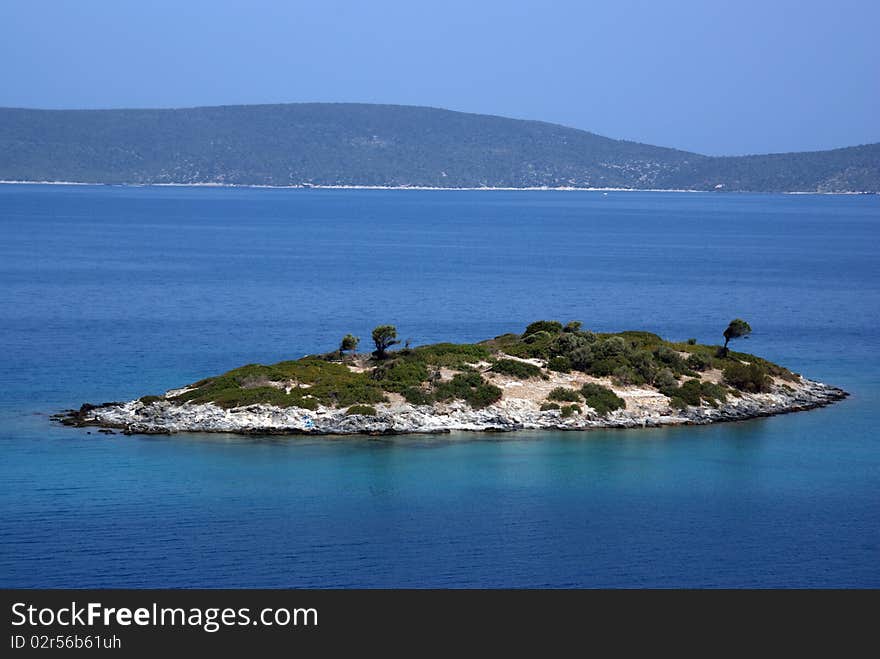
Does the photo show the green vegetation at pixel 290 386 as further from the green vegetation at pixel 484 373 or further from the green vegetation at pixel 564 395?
the green vegetation at pixel 564 395

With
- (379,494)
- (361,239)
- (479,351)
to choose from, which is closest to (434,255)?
(361,239)

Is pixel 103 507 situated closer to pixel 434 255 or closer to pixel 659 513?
pixel 659 513

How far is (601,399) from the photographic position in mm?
54719

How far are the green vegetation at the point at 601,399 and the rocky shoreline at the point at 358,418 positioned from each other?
0.27 meters

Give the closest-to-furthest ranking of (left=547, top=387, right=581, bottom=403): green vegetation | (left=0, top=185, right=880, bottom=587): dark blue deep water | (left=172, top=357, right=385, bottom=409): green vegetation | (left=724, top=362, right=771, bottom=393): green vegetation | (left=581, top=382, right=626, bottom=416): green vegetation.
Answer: (left=0, top=185, right=880, bottom=587): dark blue deep water
(left=172, top=357, right=385, bottom=409): green vegetation
(left=581, top=382, right=626, bottom=416): green vegetation
(left=547, top=387, right=581, bottom=403): green vegetation
(left=724, top=362, right=771, bottom=393): green vegetation

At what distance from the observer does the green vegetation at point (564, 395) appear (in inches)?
2144

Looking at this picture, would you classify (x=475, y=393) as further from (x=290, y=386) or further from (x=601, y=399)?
(x=290, y=386)

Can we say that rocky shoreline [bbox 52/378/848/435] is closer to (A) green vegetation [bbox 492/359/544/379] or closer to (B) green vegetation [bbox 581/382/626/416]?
(B) green vegetation [bbox 581/382/626/416]

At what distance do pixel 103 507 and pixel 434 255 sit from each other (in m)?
103

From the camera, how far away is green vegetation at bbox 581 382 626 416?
54.2 m

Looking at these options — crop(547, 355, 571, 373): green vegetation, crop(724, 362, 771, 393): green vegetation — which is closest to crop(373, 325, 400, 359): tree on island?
crop(547, 355, 571, 373): green vegetation

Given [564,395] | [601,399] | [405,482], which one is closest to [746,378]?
[601,399]

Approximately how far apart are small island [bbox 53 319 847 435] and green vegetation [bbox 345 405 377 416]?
0.06 meters

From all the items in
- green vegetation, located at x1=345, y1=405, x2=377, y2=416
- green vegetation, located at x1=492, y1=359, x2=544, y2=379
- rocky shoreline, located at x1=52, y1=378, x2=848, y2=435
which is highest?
green vegetation, located at x1=492, y1=359, x2=544, y2=379
